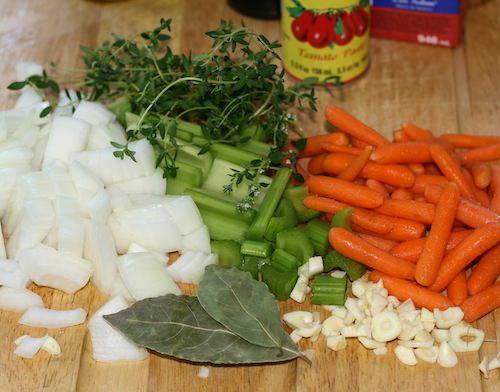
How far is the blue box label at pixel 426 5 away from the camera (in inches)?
147

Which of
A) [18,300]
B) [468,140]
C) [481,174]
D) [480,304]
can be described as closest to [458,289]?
[480,304]

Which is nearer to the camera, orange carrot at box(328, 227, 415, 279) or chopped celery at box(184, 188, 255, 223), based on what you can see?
orange carrot at box(328, 227, 415, 279)

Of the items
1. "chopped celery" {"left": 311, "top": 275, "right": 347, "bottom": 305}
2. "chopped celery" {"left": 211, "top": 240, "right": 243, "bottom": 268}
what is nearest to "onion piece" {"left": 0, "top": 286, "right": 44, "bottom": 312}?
"chopped celery" {"left": 211, "top": 240, "right": 243, "bottom": 268}

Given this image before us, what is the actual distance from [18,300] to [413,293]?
3.87 ft

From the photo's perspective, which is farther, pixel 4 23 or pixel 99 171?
pixel 4 23

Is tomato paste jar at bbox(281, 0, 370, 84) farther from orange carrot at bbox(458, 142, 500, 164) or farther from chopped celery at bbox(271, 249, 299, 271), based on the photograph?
chopped celery at bbox(271, 249, 299, 271)

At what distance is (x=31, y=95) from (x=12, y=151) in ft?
1.31

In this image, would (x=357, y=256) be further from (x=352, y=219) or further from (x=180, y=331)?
(x=180, y=331)

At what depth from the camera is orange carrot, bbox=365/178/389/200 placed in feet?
10.2

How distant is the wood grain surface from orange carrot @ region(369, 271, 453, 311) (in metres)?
0.14

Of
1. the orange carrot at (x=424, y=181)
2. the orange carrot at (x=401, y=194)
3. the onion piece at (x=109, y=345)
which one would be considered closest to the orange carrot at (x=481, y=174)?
the orange carrot at (x=424, y=181)

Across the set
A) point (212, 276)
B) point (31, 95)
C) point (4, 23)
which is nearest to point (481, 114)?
point (212, 276)

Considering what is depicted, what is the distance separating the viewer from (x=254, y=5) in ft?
13.0

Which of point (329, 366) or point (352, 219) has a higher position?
point (352, 219)
